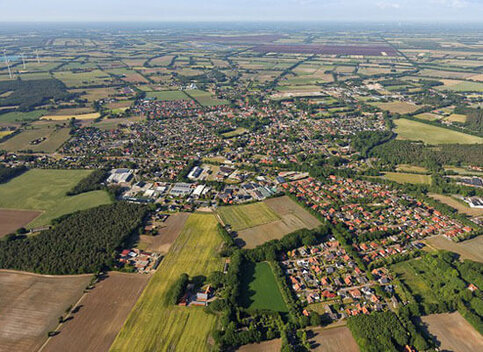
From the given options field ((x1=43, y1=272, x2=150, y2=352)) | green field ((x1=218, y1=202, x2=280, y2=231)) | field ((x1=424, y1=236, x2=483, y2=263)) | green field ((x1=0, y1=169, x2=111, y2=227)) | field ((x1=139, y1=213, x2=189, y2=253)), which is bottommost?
field ((x1=43, y1=272, x2=150, y2=352))

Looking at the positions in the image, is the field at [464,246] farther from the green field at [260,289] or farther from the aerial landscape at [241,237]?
the green field at [260,289]

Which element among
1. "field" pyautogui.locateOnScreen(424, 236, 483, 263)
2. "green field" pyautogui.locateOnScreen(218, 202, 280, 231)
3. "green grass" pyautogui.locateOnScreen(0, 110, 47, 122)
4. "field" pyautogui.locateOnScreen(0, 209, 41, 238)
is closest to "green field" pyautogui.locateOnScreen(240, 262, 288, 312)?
"green field" pyautogui.locateOnScreen(218, 202, 280, 231)

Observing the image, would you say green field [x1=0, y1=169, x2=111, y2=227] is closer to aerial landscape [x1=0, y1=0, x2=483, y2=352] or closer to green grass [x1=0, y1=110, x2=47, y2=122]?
aerial landscape [x1=0, y1=0, x2=483, y2=352]

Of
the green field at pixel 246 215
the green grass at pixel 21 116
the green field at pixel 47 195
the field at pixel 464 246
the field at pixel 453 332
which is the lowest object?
the field at pixel 453 332

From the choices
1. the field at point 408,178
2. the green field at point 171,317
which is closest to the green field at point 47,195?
the green field at point 171,317

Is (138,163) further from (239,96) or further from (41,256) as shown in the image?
(239,96)

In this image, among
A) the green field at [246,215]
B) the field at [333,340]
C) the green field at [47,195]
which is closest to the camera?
the field at [333,340]
